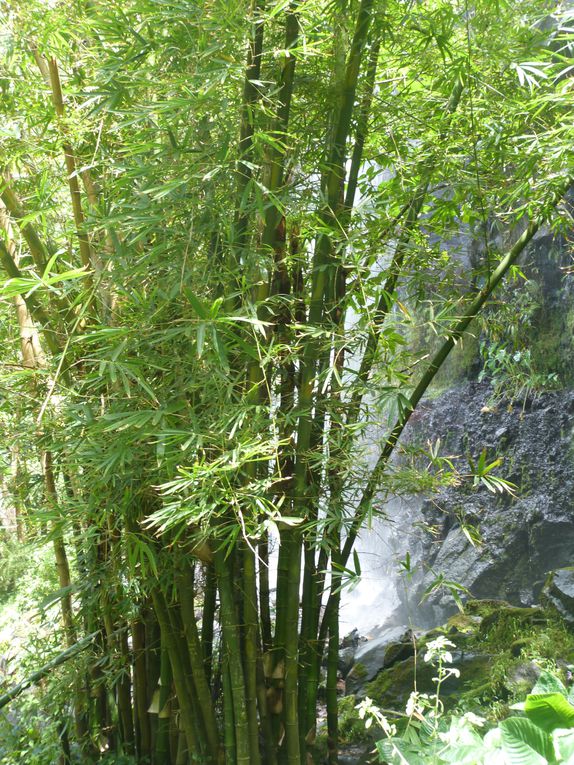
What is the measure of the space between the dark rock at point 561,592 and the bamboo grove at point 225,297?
202cm

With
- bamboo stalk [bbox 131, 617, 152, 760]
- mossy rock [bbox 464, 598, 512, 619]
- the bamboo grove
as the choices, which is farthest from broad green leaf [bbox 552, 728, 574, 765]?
mossy rock [bbox 464, 598, 512, 619]

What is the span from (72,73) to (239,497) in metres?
1.54

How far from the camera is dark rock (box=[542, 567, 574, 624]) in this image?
4.00 meters

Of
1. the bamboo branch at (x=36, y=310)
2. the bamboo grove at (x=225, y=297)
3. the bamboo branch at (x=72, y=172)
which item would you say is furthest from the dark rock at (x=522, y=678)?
the bamboo branch at (x=72, y=172)

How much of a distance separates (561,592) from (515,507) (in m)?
0.98

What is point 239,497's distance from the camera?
6.07 feet

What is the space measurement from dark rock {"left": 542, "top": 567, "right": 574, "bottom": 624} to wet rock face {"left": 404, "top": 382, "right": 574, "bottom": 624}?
0.53 m

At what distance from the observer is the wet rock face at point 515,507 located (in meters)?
4.81

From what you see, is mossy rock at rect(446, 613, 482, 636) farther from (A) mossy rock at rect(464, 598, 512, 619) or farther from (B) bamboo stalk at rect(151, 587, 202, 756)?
(B) bamboo stalk at rect(151, 587, 202, 756)

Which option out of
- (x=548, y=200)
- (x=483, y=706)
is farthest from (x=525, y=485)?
(x=548, y=200)

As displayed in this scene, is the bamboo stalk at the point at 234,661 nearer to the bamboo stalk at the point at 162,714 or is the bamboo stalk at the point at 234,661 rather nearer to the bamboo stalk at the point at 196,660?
the bamboo stalk at the point at 196,660

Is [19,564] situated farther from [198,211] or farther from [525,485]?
[198,211]

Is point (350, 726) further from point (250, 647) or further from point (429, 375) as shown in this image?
point (429, 375)

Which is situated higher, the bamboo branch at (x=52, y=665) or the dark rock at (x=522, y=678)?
the bamboo branch at (x=52, y=665)
